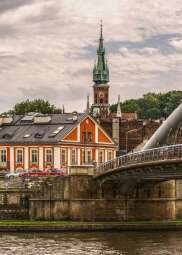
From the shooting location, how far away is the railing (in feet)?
226

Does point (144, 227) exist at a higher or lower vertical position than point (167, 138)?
lower

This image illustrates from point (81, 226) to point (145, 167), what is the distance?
1349cm

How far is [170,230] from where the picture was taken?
85688 mm

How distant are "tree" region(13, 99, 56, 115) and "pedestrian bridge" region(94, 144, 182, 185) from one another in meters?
69.5

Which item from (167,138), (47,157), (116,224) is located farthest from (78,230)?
(47,157)

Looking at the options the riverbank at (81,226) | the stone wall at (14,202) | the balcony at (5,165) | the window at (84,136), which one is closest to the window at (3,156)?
the balcony at (5,165)

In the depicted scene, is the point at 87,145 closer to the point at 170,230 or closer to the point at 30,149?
the point at 30,149

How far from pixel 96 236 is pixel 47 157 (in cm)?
3581

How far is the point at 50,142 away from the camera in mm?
114500

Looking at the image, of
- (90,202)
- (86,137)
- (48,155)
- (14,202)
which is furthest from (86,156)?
(90,202)

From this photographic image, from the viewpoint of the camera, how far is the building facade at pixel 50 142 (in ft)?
378

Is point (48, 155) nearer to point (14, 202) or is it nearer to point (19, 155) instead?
point (19, 155)

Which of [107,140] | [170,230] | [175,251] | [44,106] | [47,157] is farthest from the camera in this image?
[44,106]

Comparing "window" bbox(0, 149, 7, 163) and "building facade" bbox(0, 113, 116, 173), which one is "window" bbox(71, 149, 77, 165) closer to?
"building facade" bbox(0, 113, 116, 173)
